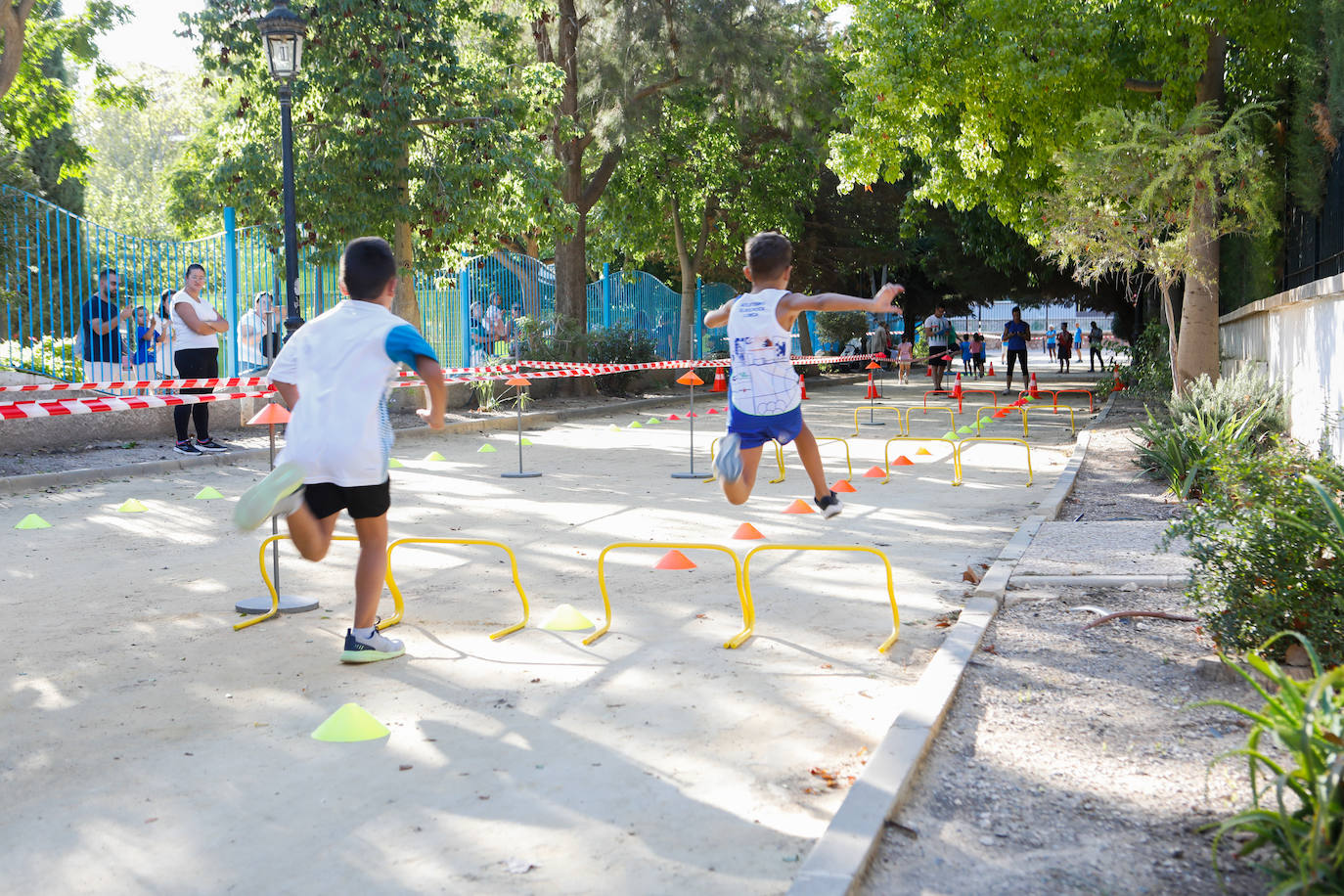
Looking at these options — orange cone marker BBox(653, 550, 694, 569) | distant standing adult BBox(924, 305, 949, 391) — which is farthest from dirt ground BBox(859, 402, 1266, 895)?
distant standing adult BBox(924, 305, 949, 391)

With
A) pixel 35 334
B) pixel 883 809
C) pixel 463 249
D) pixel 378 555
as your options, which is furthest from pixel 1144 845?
pixel 463 249

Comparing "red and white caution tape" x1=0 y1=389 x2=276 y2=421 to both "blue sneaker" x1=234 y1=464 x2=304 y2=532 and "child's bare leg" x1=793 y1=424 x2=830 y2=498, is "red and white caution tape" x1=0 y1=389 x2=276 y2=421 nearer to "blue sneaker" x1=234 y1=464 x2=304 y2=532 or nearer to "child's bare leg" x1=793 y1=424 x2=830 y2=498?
"blue sneaker" x1=234 y1=464 x2=304 y2=532

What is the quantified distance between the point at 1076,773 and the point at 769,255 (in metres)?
3.45

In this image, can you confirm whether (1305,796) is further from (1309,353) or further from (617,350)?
(617,350)

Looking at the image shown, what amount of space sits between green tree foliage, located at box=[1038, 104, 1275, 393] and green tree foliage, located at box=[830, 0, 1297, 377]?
29cm

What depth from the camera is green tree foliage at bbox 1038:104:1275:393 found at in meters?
13.3

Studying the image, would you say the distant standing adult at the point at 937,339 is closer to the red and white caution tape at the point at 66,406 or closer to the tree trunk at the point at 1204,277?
the tree trunk at the point at 1204,277

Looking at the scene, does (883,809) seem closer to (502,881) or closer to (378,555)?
(502,881)

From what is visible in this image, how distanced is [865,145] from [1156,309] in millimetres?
15390

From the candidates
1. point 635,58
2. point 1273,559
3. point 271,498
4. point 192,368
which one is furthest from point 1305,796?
point 635,58

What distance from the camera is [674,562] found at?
734 cm

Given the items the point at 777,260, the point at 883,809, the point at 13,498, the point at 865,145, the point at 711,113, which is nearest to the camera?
the point at 883,809

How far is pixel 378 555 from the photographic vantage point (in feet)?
16.9

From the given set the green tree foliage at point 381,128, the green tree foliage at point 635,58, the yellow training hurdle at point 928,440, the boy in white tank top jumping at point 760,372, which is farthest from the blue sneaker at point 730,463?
the green tree foliage at point 635,58
